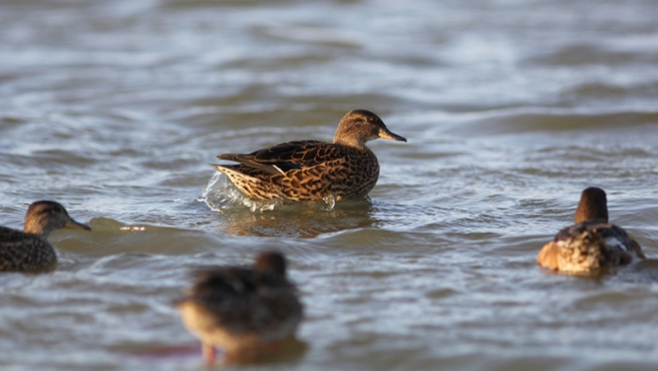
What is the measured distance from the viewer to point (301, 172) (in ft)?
31.6

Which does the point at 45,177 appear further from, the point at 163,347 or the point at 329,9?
the point at 329,9

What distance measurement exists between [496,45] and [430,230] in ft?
42.2

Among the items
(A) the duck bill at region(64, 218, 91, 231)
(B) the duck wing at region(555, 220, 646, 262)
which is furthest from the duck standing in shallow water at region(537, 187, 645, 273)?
(A) the duck bill at region(64, 218, 91, 231)

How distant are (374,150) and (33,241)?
659cm

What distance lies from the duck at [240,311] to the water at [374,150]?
Result: 0.18m

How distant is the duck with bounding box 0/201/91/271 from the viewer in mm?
7043

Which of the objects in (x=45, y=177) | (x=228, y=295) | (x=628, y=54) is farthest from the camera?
(x=628, y=54)

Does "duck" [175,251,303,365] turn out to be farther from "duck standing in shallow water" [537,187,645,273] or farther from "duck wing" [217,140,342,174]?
"duck wing" [217,140,342,174]

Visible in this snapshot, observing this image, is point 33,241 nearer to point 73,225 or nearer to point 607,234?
point 73,225

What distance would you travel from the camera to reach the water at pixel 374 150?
580 cm

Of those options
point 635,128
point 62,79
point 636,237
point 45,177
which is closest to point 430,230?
point 636,237

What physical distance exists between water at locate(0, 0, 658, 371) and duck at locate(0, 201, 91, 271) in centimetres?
16

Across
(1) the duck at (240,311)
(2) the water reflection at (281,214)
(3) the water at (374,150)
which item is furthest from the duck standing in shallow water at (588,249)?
(1) the duck at (240,311)

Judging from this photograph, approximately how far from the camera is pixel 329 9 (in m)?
25.5
